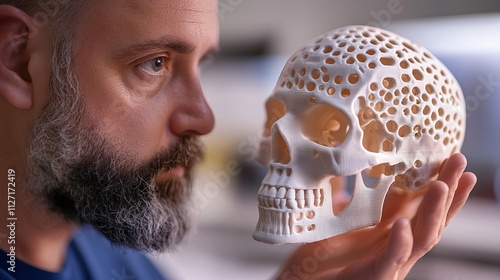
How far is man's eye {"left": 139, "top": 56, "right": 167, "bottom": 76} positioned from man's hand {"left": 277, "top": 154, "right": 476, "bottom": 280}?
1.11 feet

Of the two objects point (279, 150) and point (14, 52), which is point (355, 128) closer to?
point (279, 150)

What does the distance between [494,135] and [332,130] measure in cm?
38

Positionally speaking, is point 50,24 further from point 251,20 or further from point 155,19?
point 251,20

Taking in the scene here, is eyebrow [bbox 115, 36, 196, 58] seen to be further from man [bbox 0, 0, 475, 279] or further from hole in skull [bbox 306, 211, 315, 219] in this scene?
hole in skull [bbox 306, 211, 315, 219]

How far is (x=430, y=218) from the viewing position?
640 millimetres

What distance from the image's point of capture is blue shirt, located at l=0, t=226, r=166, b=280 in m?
0.88

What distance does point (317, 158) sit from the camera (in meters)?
0.70

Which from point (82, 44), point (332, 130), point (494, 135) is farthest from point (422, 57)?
point (82, 44)

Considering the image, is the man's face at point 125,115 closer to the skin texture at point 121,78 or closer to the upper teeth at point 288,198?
the skin texture at point 121,78

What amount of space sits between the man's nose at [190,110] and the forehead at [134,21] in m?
0.08

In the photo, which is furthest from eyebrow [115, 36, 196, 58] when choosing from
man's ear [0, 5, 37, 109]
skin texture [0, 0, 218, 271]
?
man's ear [0, 5, 37, 109]

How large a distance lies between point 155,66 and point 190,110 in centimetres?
8

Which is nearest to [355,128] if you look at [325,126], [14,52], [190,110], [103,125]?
[325,126]

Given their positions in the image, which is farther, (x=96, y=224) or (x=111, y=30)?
(x=96, y=224)
